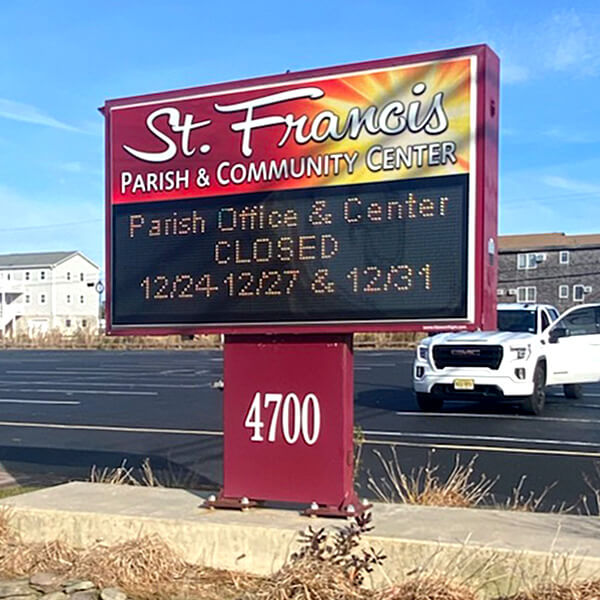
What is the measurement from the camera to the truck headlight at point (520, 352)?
1512cm

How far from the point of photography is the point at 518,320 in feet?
55.3

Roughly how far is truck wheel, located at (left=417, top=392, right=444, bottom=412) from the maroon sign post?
9611mm

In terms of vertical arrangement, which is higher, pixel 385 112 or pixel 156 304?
pixel 385 112

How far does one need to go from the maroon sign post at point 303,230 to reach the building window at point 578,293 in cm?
6025

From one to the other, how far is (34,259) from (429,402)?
82.0 meters

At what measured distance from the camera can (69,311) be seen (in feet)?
300

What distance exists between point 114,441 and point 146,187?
7.28 metres

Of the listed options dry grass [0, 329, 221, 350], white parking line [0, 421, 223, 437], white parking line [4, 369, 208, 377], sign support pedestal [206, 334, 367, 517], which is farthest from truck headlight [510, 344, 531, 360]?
dry grass [0, 329, 221, 350]

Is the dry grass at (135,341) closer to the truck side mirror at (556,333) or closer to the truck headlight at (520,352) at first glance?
the truck side mirror at (556,333)

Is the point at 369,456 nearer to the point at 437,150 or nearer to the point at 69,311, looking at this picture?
the point at 437,150

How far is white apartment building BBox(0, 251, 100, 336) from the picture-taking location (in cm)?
8844

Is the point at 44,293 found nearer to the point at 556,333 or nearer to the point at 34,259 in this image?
the point at 34,259

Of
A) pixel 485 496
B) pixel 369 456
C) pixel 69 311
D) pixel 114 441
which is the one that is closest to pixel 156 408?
pixel 114 441

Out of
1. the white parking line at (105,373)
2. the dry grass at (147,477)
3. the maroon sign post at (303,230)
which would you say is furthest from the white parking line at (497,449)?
the white parking line at (105,373)
